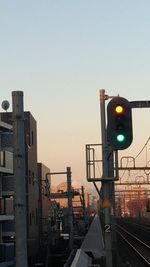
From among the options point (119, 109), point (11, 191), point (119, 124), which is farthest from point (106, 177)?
point (11, 191)

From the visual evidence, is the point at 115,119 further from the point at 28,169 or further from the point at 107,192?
the point at 28,169

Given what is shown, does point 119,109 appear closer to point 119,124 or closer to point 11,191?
point 119,124

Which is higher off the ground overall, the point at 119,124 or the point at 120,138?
the point at 119,124

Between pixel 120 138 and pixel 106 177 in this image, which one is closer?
pixel 120 138

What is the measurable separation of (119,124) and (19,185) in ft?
11.4

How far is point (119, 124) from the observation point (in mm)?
9531

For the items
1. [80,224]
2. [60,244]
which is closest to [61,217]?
[80,224]

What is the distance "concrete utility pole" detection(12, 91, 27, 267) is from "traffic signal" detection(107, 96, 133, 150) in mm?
2927

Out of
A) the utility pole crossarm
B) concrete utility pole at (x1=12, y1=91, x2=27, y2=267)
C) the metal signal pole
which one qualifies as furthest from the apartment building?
concrete utility pole at (x1=12, y1=91, x2=27, y2=267)

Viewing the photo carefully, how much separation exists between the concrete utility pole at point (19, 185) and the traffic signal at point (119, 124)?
115 inches

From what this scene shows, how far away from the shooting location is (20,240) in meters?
6.42

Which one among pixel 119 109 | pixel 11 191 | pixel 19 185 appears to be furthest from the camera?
pixel 11 191

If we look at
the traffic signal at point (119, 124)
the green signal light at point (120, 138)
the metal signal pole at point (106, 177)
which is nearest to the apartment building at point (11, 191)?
the metal signal pole at point (106, 177)

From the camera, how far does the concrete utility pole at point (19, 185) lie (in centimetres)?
643
